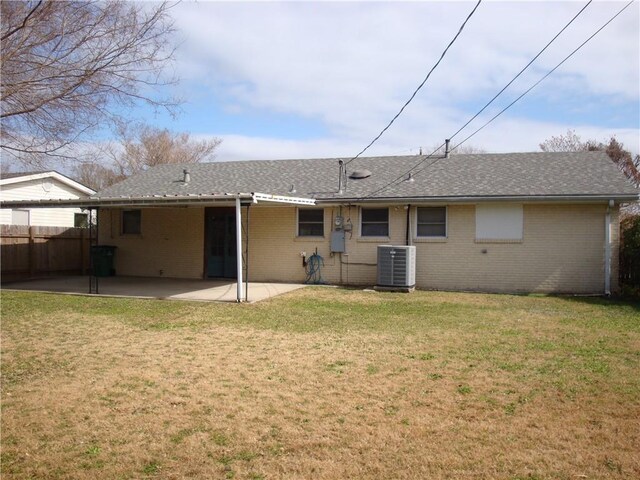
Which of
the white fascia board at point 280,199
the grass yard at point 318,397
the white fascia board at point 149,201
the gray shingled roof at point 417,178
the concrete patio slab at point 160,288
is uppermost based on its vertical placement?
the gray shingled roof at point 417,178

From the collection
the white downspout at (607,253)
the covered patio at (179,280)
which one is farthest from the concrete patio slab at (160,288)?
the white downspout at (607,253)

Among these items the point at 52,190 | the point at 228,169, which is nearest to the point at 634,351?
the point at 228,169

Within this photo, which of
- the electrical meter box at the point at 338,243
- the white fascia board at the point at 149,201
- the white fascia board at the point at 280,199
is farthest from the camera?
the electrical meter box at the point at 338,243

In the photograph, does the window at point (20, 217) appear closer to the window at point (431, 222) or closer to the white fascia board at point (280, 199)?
the white fascia board at point (280, 199)

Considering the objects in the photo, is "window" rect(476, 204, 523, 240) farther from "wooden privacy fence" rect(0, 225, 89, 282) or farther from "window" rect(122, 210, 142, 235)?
"wooden privacy fence" rect(0, 225, 89, 282)

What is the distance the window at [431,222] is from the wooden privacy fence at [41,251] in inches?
469

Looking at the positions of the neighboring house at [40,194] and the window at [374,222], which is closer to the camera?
the window at [374,222]

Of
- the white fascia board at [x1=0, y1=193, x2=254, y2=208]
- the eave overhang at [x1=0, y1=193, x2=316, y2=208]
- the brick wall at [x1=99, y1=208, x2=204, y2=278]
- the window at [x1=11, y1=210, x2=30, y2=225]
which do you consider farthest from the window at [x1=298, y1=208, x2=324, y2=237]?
the window at [x1=11, y1=210, x2=30, y2=225]

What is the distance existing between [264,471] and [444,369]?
10.8 ft

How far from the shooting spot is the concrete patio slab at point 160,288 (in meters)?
13.1

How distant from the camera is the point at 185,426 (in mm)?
4703

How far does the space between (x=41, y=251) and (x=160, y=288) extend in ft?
18.8

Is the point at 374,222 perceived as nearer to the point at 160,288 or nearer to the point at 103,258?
the point at 160,288

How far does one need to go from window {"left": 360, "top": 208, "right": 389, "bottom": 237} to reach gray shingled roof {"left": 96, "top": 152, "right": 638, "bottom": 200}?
1.79 feet
